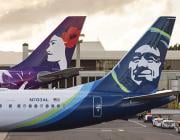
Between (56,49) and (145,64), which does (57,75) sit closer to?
(56,49)

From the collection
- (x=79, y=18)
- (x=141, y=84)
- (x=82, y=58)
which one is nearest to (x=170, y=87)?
(x=82, y=58)

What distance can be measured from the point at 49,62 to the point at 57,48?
1.38 meters

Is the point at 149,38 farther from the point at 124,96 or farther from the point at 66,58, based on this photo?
the point at 66,58

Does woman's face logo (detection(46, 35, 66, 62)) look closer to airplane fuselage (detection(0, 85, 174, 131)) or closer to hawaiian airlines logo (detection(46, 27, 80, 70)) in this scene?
hawaiian airlines logo (detection(46, 27, 80, 70))

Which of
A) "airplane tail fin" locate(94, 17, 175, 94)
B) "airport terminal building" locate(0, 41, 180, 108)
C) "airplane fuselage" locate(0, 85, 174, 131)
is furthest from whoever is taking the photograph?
"airport terminal building" locate(0, 41, 180, 108)

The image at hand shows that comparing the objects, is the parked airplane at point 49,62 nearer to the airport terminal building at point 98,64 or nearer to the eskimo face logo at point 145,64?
the eskimo face logo at point 145,64

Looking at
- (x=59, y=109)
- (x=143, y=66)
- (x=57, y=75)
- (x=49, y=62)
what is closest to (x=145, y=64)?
(x=143, y=66)

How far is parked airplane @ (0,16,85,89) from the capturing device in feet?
117

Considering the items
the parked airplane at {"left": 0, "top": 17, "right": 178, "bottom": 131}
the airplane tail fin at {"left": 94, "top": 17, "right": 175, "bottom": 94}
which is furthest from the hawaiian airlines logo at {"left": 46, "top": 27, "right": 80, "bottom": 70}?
the airplane tail fin at {"left": 94, "top": 17, "right": 175, "bottom": 94}

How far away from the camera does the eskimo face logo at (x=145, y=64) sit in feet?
88.6

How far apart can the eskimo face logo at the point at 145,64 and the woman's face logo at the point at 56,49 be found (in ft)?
41.6

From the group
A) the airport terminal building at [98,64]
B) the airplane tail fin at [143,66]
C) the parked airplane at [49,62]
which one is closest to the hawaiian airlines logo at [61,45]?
the parked airplane at [49,62]

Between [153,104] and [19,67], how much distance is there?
1404 cm

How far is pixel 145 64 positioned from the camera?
2703 centimetres
